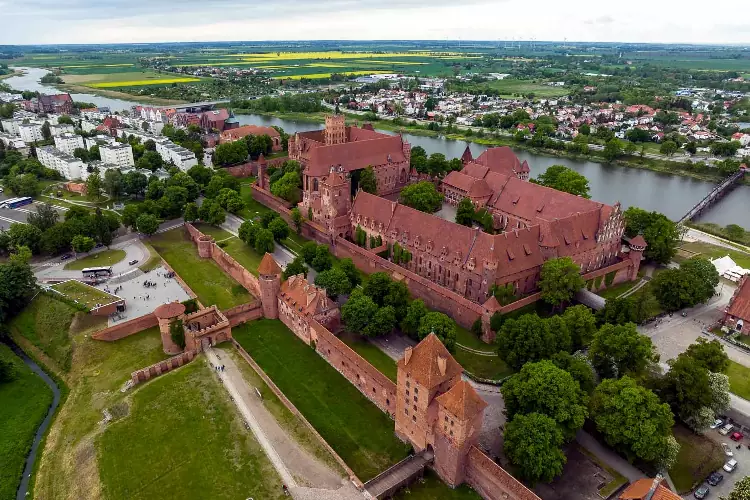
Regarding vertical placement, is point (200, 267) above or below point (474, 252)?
below

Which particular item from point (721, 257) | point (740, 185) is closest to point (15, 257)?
point (721, 257)

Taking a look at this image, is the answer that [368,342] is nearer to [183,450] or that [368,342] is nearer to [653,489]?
[183,450]

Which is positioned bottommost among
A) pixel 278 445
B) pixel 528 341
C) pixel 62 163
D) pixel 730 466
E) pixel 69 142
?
pixel 278 445

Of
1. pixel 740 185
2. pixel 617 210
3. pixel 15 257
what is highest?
pixel 617 210

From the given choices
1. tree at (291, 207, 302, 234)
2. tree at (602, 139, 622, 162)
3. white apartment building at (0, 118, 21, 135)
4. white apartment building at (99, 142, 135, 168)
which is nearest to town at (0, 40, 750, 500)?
tree at (291, 207, 302, 234)

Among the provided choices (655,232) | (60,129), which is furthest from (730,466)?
(60,129)

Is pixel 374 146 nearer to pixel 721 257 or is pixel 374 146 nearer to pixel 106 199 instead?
pixel 106 199

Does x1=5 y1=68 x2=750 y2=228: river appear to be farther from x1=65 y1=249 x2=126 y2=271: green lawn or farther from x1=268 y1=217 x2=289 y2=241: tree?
x1=65 y1=249 x2=126 y2=271: green lawn
